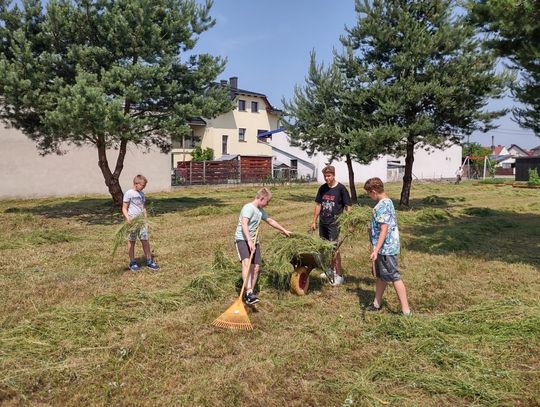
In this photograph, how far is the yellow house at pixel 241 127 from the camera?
44812 mm

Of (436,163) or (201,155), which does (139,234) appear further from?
(436,163)

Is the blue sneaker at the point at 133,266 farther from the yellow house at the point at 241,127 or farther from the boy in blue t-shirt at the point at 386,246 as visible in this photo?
the yellow house at the point at 241,127

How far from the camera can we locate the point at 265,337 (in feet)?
16.0

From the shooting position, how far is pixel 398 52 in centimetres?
1702

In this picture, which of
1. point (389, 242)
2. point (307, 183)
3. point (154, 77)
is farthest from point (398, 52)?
point (307, 183)

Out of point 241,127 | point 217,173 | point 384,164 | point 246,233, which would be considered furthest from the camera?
point 241,127

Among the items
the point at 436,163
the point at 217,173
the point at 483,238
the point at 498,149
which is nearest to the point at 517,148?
the point at 498,149

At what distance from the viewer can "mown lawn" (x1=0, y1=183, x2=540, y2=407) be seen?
3.78 m

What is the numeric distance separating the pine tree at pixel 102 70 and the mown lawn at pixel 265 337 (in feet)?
18.0

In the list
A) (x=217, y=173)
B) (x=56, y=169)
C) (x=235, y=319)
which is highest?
(x=56, y=169)

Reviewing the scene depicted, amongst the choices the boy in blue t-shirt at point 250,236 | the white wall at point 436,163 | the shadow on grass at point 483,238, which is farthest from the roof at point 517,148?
the boy in blue t-shirt at point 250,236

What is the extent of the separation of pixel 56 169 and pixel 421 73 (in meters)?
17.6

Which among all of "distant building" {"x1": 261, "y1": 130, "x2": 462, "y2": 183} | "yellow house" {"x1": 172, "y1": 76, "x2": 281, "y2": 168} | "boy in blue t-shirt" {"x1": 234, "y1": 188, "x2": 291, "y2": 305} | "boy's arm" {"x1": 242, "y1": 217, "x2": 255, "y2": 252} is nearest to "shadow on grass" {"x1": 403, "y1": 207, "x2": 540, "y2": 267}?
"boy in blue t-shirt" {"x1": 234, "y1": 188, "x2": 291, "y2": 305}

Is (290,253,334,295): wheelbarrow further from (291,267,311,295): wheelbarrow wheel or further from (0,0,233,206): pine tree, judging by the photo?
(0,0,233,206): pine tree
